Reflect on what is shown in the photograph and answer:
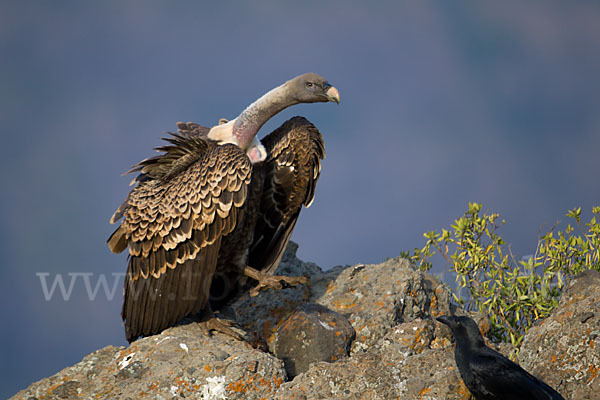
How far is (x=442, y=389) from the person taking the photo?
20.4ft

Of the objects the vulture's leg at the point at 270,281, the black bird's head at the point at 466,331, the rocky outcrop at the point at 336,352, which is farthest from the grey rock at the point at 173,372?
the black bird's head at the point at 466,331

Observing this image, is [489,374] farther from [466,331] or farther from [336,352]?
[336,352]

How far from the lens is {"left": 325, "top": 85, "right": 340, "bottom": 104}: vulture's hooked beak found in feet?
28.9

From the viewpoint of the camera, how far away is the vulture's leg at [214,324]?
8609 mm

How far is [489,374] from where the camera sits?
583cm

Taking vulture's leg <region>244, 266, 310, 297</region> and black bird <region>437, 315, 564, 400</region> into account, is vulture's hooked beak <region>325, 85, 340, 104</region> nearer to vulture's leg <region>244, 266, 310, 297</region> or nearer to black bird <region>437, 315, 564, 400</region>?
vulture's leg <region>244, 266, 310, 297</region>

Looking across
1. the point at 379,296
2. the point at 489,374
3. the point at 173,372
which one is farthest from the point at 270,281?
the point at 489,374

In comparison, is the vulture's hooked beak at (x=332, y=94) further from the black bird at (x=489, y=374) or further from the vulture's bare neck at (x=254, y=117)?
the black bird at (x=489, y=374)

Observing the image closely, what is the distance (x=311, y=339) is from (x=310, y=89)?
3226 millimetres

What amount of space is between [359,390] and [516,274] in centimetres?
399

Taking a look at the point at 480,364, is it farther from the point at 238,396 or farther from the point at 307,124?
the point at 307,124

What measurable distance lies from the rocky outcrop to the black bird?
259 mm

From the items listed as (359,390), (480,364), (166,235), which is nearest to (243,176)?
(166,235)

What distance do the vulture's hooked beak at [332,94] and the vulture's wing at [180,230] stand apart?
1424 millimetres
